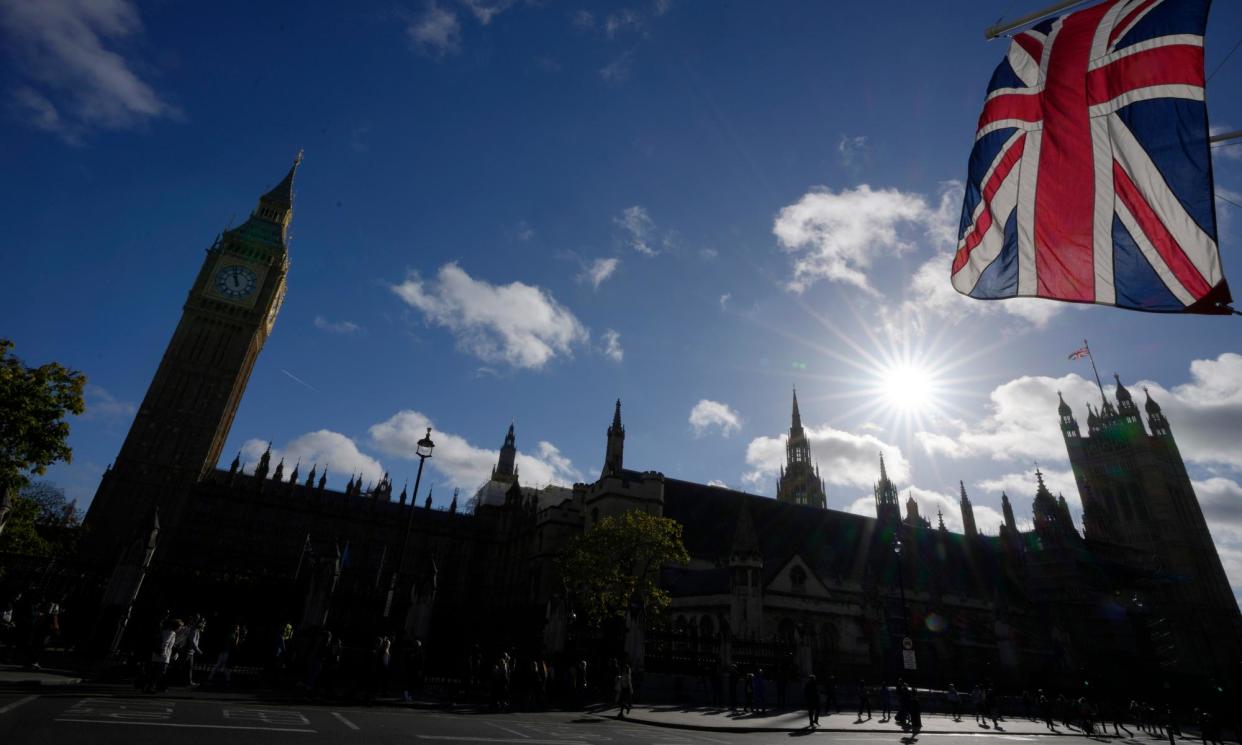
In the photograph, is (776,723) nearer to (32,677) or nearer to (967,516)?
(32,677)

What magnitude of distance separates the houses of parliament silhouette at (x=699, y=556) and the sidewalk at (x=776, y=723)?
377 centimetres

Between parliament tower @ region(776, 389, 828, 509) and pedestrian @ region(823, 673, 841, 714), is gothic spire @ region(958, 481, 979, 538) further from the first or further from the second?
pedestrian @ region(823, 673, 841, 714)

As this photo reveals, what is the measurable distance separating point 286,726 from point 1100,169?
621 inches

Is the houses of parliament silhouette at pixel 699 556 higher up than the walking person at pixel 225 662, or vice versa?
the houses of parliament silhouette at pixel 699 556

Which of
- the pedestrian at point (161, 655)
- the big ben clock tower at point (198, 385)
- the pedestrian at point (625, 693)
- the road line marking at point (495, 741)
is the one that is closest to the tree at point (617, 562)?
the pedestrian at point (625, 693)

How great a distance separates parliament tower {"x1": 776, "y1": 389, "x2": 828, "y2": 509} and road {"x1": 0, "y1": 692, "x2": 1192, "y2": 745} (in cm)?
6296

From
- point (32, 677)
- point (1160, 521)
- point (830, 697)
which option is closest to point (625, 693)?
point (830, 697)

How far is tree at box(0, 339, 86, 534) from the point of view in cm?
2145

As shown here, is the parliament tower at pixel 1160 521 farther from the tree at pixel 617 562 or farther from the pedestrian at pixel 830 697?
the tree at pixel 617 562

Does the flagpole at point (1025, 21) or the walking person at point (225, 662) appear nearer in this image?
the flagpole at point (1025, 21)

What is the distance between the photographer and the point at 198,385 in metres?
71.4

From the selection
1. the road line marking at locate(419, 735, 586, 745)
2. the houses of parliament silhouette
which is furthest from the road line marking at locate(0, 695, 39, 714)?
the houses of parliament silhouette

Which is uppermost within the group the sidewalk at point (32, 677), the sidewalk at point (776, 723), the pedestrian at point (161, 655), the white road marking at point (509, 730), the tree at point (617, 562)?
the tree at point (617, 562)

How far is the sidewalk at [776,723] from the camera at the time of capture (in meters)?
17.1
